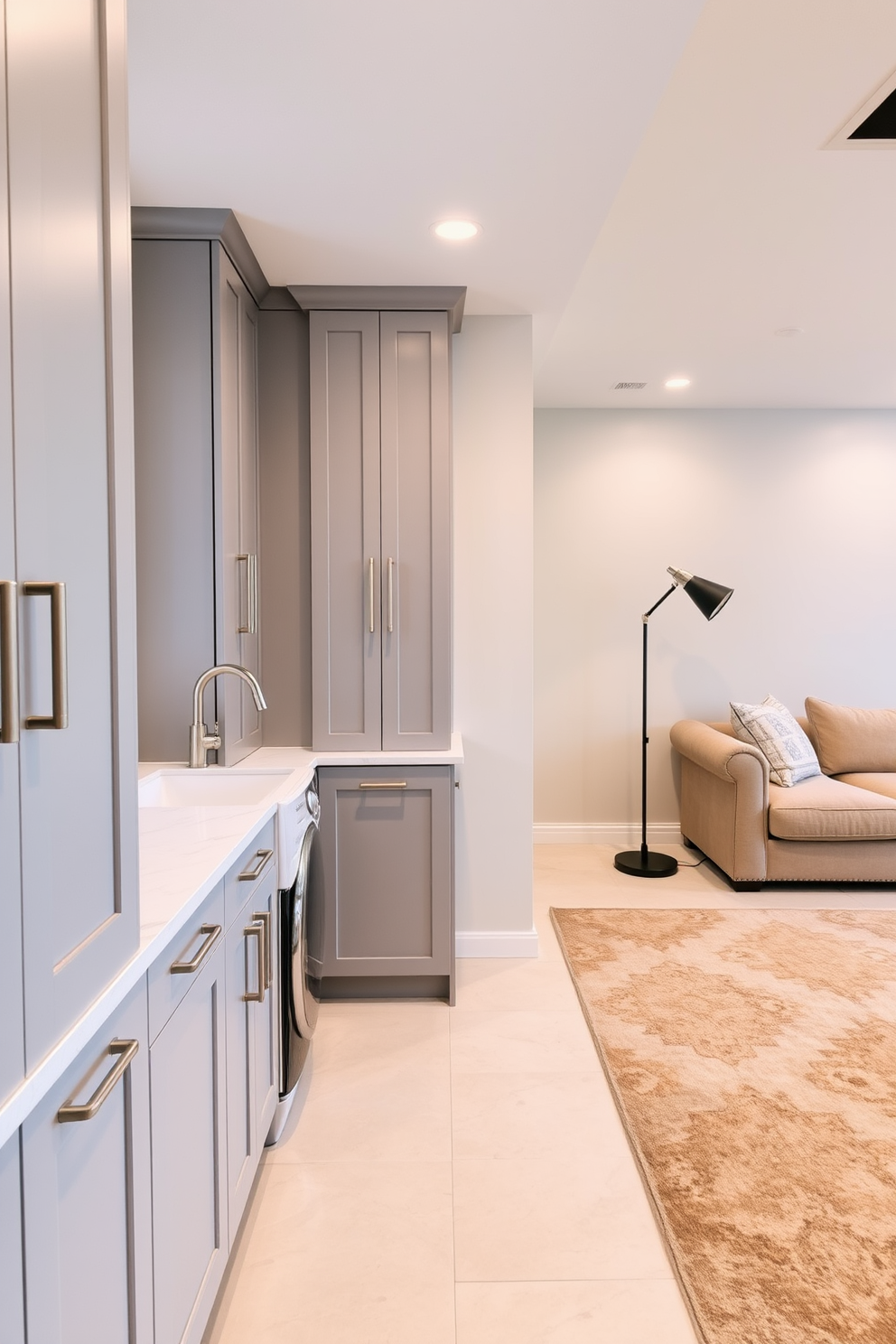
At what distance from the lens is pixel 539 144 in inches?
80.9

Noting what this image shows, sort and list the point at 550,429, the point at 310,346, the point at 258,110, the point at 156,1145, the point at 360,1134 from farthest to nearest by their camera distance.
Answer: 1. the point at 550,429
2. the point at 310,346
3. the point at 360,1134
4. the point at 258,110
5. the point at 156,1145

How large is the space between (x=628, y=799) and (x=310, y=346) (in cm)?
327

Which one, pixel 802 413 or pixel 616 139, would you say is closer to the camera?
pixel 616 139

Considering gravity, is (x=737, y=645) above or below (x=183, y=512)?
below

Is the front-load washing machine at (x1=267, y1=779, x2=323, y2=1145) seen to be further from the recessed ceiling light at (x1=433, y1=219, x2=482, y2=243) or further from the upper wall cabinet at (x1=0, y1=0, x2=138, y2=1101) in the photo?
the recessed ceiling light at (x1=433, y1=219, x2=482, y2=243)

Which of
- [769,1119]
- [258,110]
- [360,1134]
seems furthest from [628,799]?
[258,110]

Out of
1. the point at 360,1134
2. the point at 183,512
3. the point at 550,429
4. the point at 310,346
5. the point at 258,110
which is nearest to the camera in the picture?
the point at 258,110

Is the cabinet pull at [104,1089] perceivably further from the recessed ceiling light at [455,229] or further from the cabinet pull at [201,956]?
the recessed ceiling light at [455,229]

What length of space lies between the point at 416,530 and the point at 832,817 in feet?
8.27

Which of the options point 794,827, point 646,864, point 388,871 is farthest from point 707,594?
point 388,871

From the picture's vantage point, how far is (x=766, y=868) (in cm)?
419

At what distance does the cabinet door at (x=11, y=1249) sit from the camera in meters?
0.75

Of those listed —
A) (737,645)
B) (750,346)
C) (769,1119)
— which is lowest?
(769,1119)

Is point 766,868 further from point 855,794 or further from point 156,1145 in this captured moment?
point 156,1145
